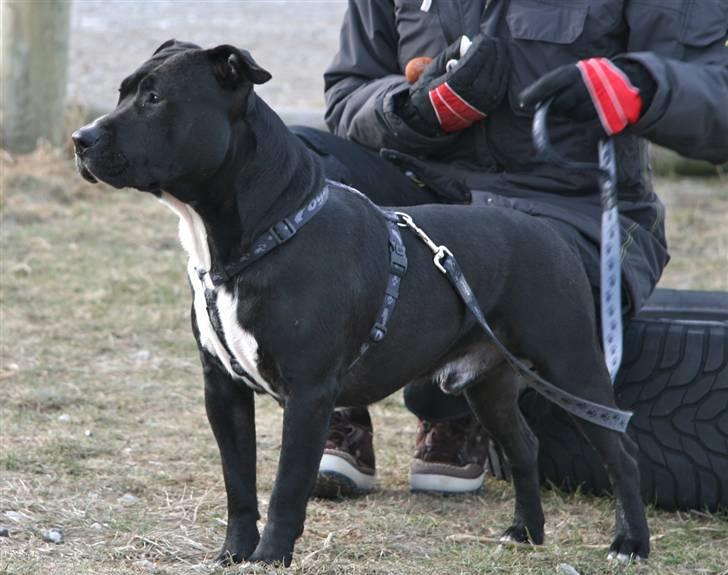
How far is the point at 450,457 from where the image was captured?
4.25 metres

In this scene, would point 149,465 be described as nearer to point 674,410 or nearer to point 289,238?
point 289,238

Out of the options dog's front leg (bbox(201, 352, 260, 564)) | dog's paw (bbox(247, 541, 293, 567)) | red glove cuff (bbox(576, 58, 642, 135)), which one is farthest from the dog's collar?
red glove cuff (bbox(576, 58, 642, 135))

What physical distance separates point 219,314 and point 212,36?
36.7 feet

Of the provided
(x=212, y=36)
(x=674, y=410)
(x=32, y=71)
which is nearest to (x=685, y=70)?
(x=674, y=410)

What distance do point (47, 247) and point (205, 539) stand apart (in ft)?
12.3

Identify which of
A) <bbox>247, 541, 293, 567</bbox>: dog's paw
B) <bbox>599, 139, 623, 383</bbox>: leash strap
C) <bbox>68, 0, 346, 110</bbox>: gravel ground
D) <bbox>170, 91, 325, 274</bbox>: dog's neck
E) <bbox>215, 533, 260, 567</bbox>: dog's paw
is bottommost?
<bbox>68, 0, 346, 110</bbox>: gravel ground

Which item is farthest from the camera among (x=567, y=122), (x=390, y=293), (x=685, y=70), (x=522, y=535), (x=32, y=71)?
(x=32, y=71)

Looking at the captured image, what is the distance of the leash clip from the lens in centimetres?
333

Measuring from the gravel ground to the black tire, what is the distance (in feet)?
18.6

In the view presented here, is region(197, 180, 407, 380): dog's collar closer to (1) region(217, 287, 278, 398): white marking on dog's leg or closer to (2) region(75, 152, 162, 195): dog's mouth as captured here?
(1) region(217, 287, 278, 398): white marking on dog's leg

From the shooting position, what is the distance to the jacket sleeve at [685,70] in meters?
3.82

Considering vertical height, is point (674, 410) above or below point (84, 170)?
below

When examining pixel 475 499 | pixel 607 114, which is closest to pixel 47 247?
pixel 475 499

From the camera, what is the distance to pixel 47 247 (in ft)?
23.0
